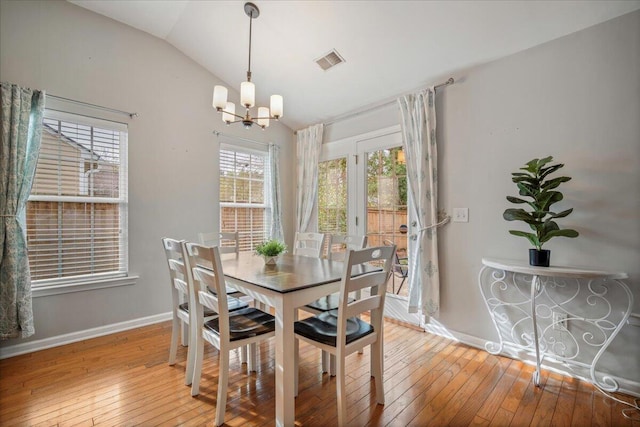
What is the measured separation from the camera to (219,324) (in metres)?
1.68

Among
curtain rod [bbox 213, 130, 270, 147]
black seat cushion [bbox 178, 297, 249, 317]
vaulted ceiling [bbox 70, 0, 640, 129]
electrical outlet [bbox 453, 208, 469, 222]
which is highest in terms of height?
vaulted ceiling [bbox 70, 0, 640, 129]

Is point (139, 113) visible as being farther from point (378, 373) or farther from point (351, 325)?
point (378, 373)

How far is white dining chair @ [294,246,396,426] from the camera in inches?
62.4

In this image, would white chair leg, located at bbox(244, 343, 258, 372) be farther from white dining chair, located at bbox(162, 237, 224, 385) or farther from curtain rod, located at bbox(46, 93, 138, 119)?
curtain rod, located at bbox(46, 93, 138, 119)

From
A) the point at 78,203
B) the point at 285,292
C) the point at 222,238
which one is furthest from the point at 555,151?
the point at 78,203

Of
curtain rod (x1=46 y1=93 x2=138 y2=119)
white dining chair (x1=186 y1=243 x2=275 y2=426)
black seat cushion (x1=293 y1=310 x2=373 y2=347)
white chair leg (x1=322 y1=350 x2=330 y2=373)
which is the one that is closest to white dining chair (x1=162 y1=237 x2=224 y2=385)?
white dining chair (x1=186 y1=243 x2=275 y2=426)

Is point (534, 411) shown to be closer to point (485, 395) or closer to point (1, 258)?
point (485, 395)

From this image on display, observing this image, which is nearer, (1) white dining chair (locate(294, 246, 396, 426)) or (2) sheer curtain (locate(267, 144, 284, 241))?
(1) white dining chair (locate(294, 246, 396, 426))

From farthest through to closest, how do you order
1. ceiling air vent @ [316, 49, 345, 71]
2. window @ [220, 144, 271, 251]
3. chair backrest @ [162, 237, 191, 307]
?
1. window @ [220, 144, 271, 251]
2. ceiling air vent @ [316, 49, 345, 71]
3. chair backrest @ [162, 237, 191, 307]

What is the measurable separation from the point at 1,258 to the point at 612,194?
4.57 meters

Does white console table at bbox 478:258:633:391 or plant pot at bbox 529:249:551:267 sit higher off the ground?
plant pot at bbox 529:249:551:267

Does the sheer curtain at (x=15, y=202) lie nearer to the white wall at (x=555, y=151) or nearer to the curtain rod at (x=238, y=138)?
the curtain rod at (x=238, y=138)

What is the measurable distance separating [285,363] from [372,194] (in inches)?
92.7

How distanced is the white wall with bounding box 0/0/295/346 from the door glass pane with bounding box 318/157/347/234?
126 centimetres
